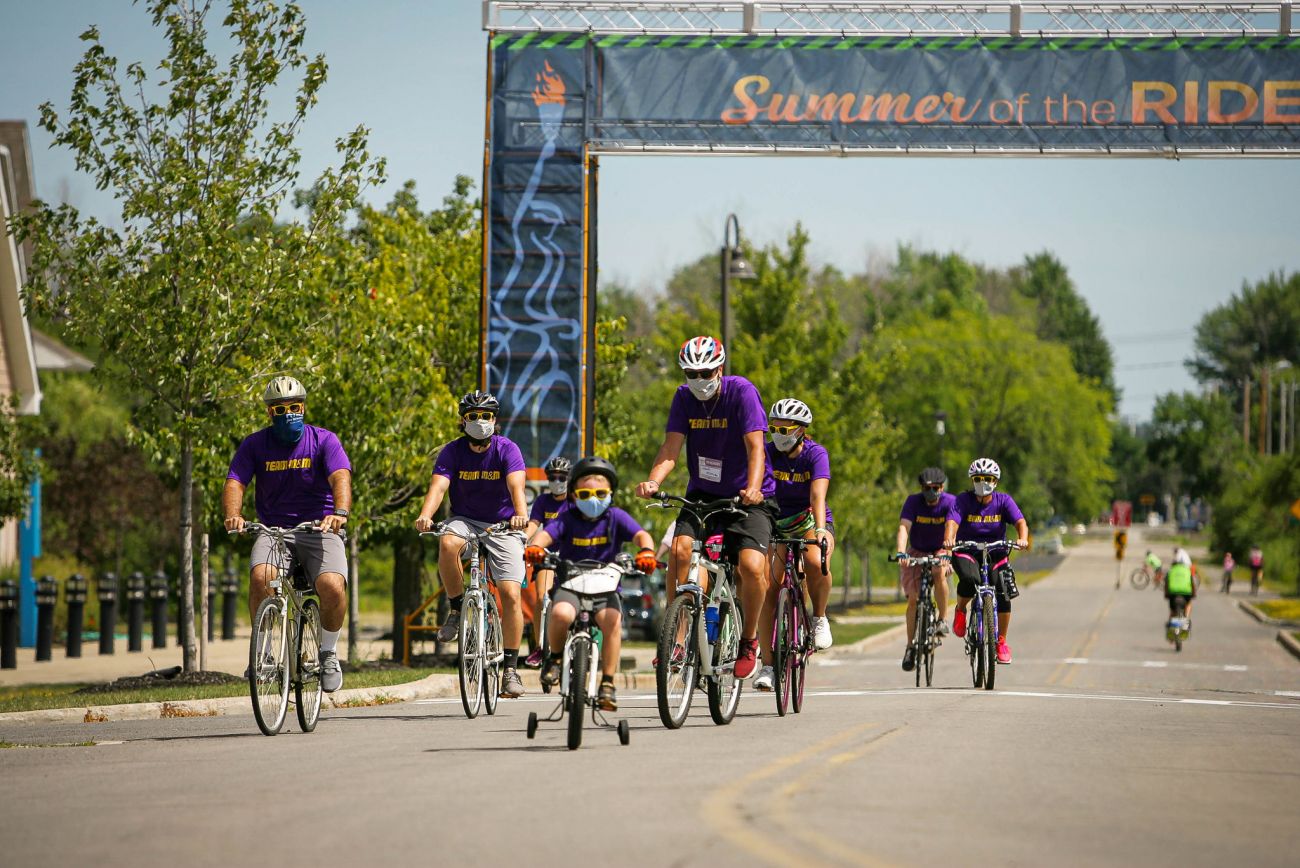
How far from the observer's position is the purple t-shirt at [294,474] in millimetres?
11594

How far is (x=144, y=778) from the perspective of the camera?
9.07 meters

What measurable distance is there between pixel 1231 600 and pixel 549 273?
4426 cm

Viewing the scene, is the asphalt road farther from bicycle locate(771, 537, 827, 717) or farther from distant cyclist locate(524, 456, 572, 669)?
distant cyclist locate(524, 456, 572, 669)

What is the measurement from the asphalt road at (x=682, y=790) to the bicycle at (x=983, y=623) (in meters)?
3.19

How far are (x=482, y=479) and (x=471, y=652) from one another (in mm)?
1220

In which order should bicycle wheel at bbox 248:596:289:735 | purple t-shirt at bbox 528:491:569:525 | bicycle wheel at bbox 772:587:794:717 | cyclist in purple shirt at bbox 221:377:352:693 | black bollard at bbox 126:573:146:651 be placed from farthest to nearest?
A: 1. black bollard at bbox 126:573:146:651
2. purple t-shirt at bbox 528:491:569:525
3. bicycle wheel at bbox 772:587:794:717
4. cyclist in purple shirt at bbox 221:377:352:693
5. bicycle wheel at bbox 248:596:289:735

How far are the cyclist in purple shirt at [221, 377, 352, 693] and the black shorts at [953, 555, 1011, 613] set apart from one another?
298 inches

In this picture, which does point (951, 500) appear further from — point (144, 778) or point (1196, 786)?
point (144, 778)

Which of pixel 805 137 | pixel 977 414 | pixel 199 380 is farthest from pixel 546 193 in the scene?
pixel 977 414

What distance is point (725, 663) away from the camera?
36.9 ft

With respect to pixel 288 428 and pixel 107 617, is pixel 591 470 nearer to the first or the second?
pixel 288 428

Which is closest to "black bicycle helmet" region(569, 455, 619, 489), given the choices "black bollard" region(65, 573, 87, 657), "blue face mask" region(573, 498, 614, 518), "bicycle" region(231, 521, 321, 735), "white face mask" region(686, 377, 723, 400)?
"blue face mask" region(573, 498, 614, 518)

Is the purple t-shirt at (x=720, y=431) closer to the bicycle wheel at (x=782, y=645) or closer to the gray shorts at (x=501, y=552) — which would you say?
the bicycle wheel at (x=782, y=645)

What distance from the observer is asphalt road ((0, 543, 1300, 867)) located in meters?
6.83
